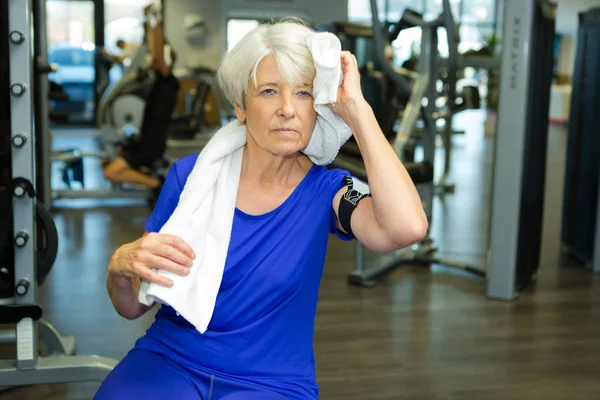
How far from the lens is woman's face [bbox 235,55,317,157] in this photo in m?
1.35

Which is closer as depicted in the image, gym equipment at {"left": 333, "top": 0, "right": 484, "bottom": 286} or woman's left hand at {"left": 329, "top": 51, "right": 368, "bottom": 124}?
woman's left hand at {"left": 329, "top": 51, "right": 368, "bottom": 124}

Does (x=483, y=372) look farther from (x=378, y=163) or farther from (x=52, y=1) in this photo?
(x=52, y=1)

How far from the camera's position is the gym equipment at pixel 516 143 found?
10.4 feet

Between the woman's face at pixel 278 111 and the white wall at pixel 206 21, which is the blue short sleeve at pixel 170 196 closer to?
the woman's face at pixel 278 111

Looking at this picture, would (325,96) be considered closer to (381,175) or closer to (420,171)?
(381,175)

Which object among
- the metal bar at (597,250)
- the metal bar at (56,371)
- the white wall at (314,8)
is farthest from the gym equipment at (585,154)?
the white wall at (314,8)

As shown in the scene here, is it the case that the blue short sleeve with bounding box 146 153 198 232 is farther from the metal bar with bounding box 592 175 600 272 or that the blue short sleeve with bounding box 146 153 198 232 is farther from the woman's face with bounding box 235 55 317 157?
the metal bar with bounding box 592 175 600 272

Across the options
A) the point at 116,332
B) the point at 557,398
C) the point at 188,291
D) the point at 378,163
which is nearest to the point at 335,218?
the point at 378,163

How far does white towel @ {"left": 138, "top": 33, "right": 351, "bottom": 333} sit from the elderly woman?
3 cm

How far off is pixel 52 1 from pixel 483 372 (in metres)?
11.4

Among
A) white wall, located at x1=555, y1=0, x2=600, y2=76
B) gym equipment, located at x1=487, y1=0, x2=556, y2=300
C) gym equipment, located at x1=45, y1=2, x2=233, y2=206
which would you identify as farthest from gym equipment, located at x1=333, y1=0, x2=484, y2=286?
white wall, located at x1=555, y1=0, x2=600, y2=76

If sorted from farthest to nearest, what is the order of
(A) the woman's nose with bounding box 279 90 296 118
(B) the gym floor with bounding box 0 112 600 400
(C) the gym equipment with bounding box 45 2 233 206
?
1. (C) the gym equipment with bounding box 45 2 233 206
2. (B) the gym floor with bounding box 0 112 600 400
3. (A) the woman's nose with bounding box 279 90 296 118

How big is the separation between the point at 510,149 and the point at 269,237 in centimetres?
212

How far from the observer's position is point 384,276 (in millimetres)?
3781
